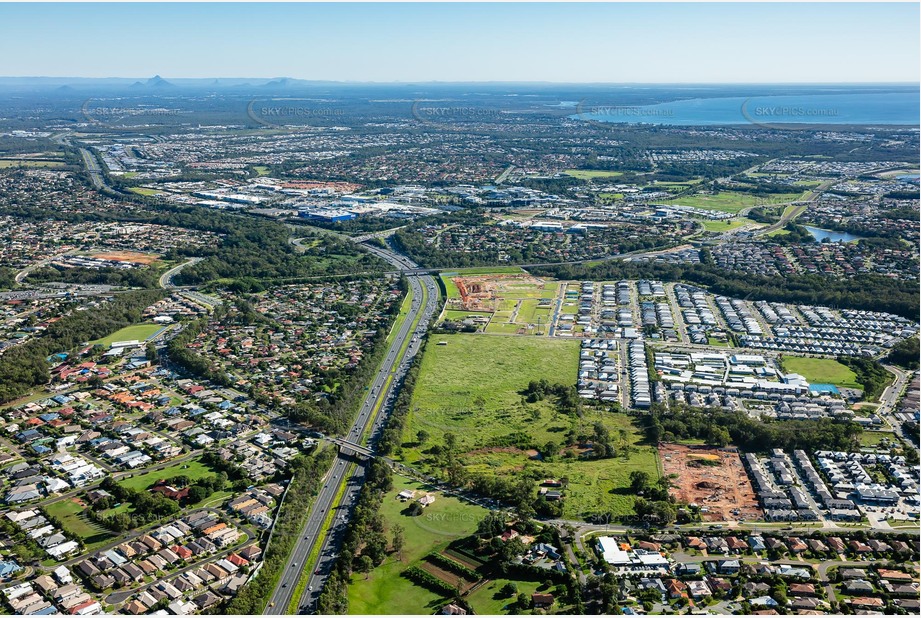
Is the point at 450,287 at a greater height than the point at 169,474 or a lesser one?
lesser

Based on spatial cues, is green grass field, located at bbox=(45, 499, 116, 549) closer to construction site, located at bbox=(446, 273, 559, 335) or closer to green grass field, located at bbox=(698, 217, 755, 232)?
construction site, located at bbox=(446, 273, 559, 335)

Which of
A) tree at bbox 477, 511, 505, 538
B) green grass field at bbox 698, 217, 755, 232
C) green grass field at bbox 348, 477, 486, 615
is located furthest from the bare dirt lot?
green grass field at bbox 698, 217, 755, 232

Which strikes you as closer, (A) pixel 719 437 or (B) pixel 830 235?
(A) pixel 719 437

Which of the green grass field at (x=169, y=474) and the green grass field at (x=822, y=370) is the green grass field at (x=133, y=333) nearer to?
the green grass field at (x=169, y=474)

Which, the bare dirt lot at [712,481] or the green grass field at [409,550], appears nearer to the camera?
the green grass field at [409,550]

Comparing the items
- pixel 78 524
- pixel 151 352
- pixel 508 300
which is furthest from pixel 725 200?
pixel 78 524

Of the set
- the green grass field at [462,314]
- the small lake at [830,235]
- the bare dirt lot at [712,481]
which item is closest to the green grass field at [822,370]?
the bare dirt lot at [712,481]

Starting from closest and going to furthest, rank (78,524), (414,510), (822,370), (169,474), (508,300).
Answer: (78,524) → (414,510) → (169,474) → (822,370) → (508,300)

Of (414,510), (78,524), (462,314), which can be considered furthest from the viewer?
(462,314)

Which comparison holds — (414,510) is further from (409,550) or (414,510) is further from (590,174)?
(590,174)
